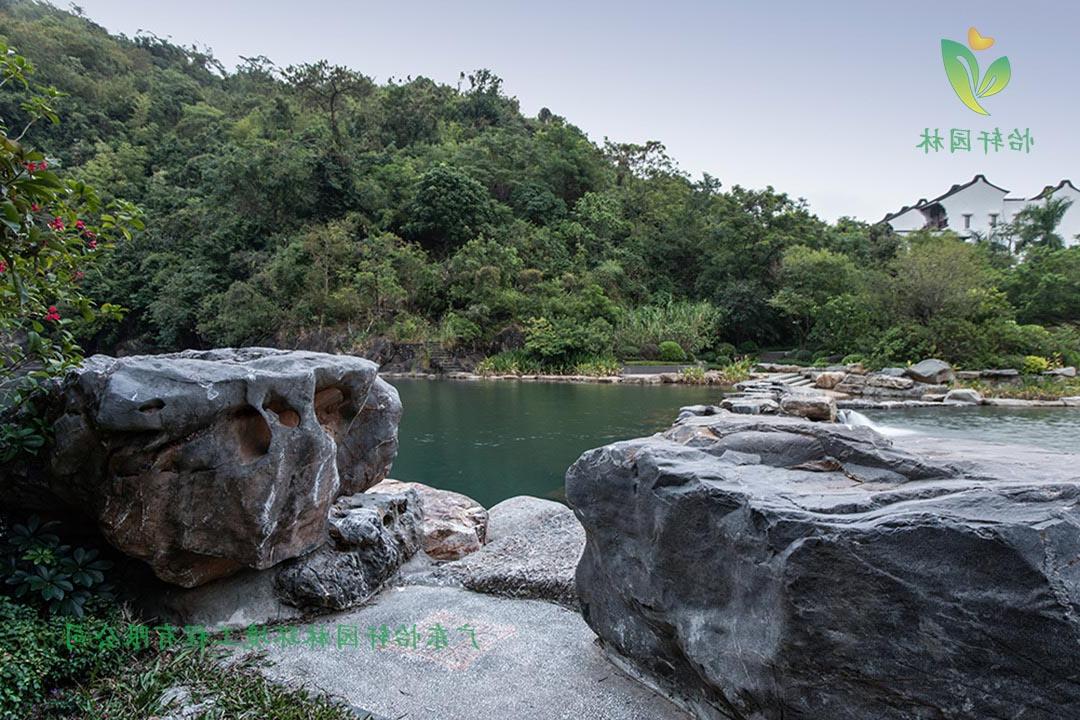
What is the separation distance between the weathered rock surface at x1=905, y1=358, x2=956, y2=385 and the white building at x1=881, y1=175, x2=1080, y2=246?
50.1 ft

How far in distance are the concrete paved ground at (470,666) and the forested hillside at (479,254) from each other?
15717 millimetres

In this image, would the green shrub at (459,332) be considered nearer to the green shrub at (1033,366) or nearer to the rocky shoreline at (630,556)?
the green shrub at (1033,366)

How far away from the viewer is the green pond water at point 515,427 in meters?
7.42

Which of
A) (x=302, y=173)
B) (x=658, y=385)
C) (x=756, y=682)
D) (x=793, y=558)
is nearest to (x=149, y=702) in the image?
(x=756, y=682)

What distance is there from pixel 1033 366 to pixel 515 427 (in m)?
13.0

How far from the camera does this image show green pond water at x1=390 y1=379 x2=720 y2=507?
7.42m

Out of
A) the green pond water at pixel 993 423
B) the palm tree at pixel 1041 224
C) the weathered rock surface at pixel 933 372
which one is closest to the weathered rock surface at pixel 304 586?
the green pond water at pixel 993 423

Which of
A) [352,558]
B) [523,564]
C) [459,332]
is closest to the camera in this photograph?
[352,558]

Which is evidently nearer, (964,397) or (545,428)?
(545,428)

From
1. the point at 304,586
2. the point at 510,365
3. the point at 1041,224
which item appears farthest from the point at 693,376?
the point at 1041,224

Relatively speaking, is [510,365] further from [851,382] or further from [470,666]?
[470,666]

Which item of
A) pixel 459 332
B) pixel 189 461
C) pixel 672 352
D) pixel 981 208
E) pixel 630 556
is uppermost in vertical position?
pixel 981 208

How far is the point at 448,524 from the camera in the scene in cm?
439

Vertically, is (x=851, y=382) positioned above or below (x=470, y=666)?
above
